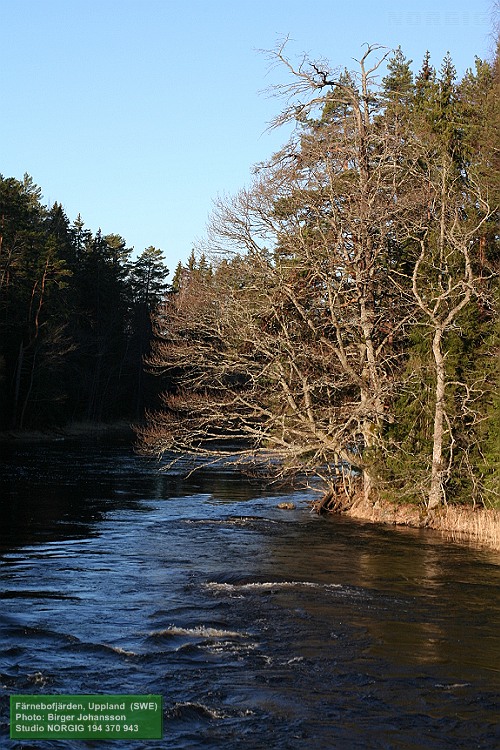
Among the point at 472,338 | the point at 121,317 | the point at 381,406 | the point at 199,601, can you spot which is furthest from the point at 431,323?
the point at 121,317

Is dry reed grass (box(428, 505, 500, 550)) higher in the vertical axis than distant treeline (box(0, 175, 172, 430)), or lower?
lower

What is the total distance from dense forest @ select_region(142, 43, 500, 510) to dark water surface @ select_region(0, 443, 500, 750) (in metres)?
2.93

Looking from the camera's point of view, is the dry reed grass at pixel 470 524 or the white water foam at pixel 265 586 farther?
the dry reed grass at pixel 470 524

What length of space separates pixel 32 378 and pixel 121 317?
2247 centimetres

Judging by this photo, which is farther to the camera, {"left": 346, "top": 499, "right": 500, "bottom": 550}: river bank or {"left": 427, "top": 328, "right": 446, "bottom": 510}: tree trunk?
{"left": 427, "top": 328, "right": 446, "bottom": 510}: tree trunk

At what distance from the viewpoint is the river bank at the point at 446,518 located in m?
22.5

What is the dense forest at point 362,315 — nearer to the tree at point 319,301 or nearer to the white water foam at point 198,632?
the tree at point 319,301

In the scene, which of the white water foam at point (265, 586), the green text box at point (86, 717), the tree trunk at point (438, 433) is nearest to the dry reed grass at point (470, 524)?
the tree trunk at point (438, 433)

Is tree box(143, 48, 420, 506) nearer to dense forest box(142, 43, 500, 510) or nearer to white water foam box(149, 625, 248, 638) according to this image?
dense forest box(142, 43, 500, 510)

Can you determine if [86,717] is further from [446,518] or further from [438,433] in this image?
[438,433]

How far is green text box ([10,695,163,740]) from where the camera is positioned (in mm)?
9477

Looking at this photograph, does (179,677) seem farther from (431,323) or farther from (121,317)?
(121,317)

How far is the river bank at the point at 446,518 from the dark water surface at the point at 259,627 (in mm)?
913

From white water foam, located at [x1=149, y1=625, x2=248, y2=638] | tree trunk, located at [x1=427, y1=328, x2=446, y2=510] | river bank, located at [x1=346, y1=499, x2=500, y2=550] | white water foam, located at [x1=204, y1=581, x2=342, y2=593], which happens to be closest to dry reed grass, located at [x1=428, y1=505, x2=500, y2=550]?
river bank, located at [x1=346, y1=499, x2=500, y2=550]
